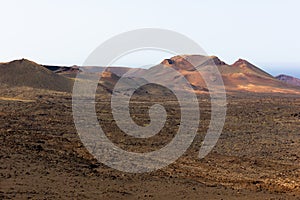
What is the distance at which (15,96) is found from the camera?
52438 millimetres

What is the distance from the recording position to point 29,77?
63.9m

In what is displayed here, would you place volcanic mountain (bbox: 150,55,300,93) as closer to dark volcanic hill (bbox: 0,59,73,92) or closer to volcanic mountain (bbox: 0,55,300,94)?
volcanic mountain (bbox: 0,55,300,94)

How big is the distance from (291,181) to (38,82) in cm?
4925

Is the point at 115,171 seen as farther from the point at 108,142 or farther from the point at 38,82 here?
the point at 38,82

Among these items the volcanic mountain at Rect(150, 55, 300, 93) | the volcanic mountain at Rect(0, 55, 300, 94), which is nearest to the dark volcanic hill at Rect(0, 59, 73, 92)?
the volcanic mountain at Rect(0, 55, 300, 94)

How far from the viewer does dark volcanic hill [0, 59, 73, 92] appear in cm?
6181

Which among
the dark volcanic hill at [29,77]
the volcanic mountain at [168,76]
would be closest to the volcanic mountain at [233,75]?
the volcanic mountain at [168,76]

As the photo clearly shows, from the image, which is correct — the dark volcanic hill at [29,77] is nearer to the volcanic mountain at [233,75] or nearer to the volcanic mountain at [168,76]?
the volcanic mountain at [168,76]

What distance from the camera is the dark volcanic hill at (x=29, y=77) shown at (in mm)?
61812

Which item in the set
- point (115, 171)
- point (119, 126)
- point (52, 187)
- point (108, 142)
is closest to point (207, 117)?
point (119, 126)

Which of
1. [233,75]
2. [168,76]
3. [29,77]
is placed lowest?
[29,77]

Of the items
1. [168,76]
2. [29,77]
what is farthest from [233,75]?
[29,77]

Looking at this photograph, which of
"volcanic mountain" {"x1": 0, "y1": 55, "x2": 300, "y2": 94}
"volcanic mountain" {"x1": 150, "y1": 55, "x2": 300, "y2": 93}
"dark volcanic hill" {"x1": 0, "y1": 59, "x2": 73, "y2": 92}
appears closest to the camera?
"dark volcanic hill" {"x1": 0, "y1": 59, "x2": 73, "y2": 92}

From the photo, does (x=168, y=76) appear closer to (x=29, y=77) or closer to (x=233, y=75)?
(x=233, y=75)
